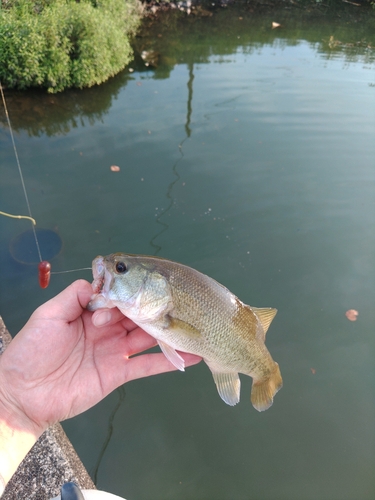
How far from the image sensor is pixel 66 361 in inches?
101

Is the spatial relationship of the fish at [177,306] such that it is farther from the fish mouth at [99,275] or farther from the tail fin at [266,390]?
the tail fin at [266,390]

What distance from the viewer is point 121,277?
2484 millimetres

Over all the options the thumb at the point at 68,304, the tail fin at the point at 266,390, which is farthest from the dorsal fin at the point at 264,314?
the thumb at the point at 68,304

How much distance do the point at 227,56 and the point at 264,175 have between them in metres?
9.25

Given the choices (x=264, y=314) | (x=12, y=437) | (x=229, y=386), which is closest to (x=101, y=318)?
(x=12, y=437)

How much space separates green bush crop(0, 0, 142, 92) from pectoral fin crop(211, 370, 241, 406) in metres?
9.83

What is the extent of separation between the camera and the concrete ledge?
2627 mm

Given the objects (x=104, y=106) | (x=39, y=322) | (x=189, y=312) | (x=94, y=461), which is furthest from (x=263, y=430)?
(x=104, y=106)

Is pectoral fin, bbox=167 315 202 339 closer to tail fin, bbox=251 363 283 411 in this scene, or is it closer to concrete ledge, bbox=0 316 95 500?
tail fin, bbox=251 363 283 411

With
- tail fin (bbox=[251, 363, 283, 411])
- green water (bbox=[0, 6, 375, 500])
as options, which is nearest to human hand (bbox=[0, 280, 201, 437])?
tail fin (bbox=[251, 363, 283, 411])

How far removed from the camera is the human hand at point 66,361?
7.73 ft

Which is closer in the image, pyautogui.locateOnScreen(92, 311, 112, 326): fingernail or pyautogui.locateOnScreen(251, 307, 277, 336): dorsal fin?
pyautogui.locateOnScreen(92, 311, 112, 326): fingernail

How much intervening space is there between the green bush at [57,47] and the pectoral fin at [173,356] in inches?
379

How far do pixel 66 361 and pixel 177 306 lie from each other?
0.93 metres
